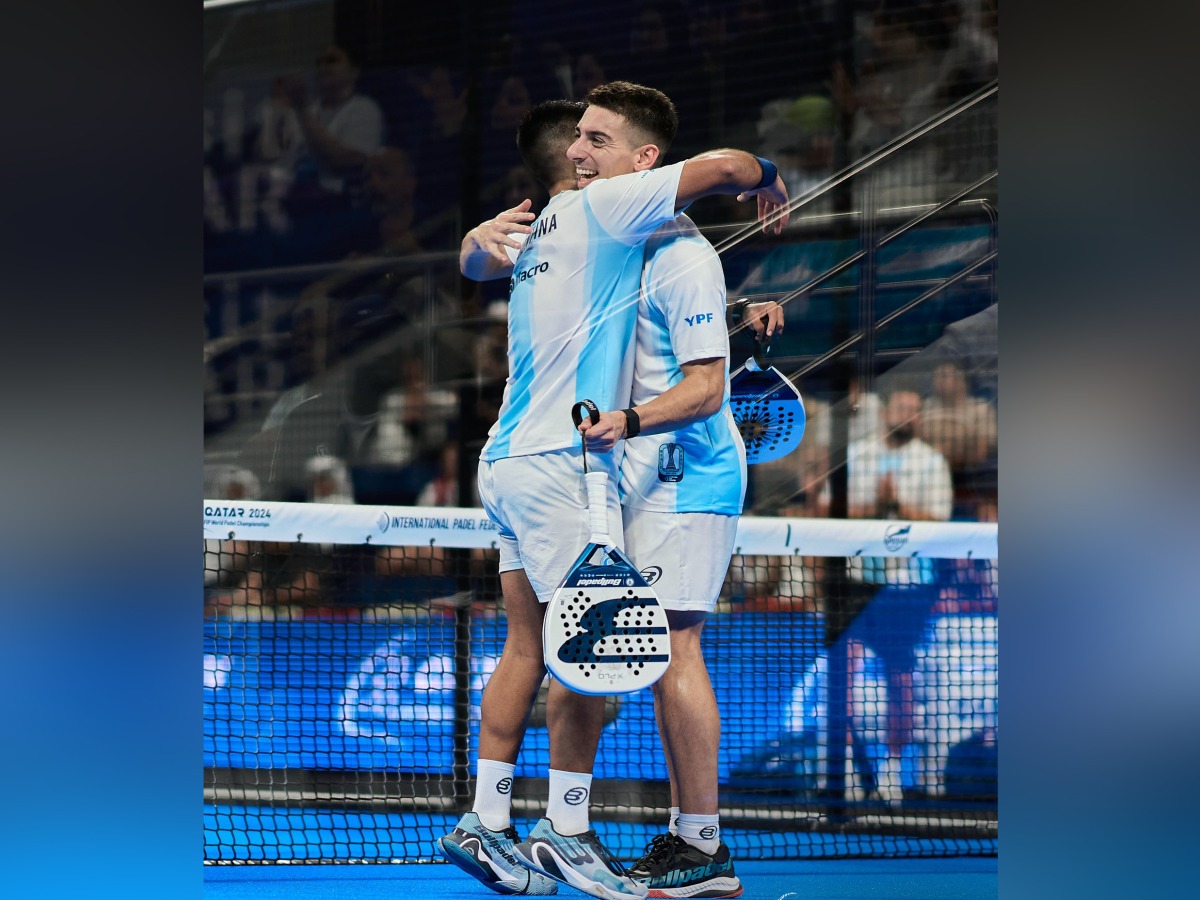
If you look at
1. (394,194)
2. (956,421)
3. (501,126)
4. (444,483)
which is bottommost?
(444,483)

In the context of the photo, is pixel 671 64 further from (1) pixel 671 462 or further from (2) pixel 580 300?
(1) pixel 671 462

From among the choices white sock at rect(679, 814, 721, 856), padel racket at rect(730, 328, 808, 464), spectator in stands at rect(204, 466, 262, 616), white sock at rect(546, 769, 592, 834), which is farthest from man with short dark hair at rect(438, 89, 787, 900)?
spectator in stands at rect(204, 466, 262, 616)

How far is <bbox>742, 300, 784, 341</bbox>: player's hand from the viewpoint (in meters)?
2.41

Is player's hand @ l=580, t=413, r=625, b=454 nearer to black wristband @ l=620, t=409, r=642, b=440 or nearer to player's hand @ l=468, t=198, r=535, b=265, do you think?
black wristband @ l=620, t=409, r=642, b=440

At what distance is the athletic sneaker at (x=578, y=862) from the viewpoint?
7.75 feet

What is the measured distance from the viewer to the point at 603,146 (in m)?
2.38

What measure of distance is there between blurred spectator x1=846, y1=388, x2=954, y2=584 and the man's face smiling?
0.64 metres

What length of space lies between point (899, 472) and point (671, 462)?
1.48 ft

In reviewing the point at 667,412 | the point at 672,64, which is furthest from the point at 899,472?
the point at 672,64

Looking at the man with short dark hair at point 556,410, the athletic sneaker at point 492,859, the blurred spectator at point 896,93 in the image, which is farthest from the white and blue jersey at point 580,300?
the athletic sneaker at point 492,859

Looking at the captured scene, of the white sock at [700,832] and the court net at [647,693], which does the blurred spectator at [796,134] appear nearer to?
the court net at [647,693]
